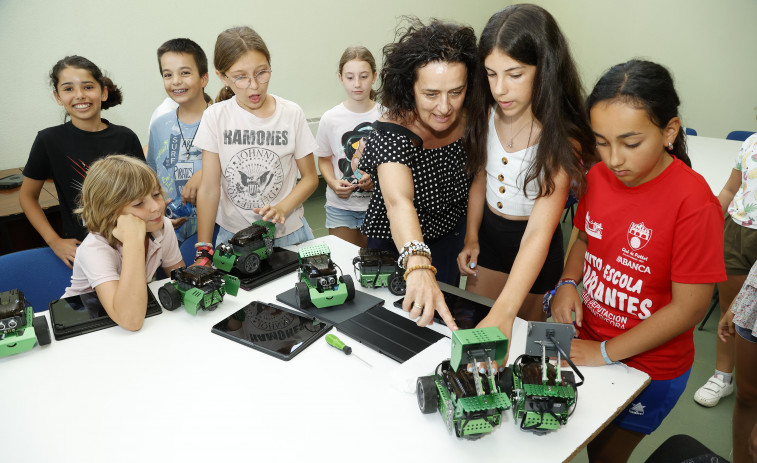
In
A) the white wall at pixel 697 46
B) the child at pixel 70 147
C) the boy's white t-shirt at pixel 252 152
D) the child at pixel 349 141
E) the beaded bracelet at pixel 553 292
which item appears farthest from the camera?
the white wall at pixel 697 46

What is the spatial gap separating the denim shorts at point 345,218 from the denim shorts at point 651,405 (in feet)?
5.40

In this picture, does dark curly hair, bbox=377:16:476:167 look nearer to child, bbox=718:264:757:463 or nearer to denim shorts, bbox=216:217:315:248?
denim shorts, bbox=216:217:315:248

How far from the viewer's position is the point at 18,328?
1.33m

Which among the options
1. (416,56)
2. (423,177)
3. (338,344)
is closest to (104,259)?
(338,344)

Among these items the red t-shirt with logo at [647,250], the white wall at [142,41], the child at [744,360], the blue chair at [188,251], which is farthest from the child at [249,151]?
the white wall at [142,41]

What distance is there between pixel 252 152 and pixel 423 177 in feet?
2.75

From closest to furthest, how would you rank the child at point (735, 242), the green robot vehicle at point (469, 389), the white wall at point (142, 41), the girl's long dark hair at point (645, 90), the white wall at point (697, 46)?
the green robot vehicle at point (469, 389) → the girl's long dark hair at point (645, 90) → the child at point (735, 242) → the white wall at point (142, 41) → the white wall at point (697, 46)

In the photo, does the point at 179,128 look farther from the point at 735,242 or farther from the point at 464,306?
the point at 735,242

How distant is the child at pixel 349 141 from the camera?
2654mm

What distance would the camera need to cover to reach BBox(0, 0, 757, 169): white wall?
351cm

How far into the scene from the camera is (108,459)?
1011 millimetres

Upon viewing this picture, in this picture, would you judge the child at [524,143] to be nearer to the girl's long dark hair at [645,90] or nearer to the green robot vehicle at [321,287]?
the girl's long dark hair at [645,90]

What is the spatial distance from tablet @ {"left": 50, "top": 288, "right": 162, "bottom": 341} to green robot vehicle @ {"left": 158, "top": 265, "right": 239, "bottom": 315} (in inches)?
2.4

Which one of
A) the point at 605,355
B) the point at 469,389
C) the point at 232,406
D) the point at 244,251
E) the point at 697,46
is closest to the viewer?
the point at 469,389
